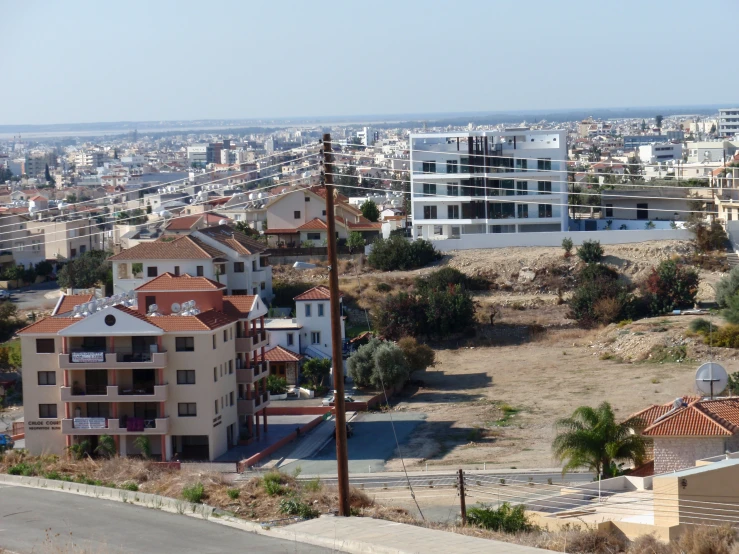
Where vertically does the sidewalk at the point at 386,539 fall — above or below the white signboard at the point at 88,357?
above

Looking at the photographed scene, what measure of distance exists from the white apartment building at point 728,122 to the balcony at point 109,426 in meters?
177

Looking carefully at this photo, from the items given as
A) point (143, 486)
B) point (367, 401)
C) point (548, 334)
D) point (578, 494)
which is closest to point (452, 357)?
point (548, 334)

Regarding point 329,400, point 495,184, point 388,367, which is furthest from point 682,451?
point 495,184

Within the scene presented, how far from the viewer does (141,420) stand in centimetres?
2806

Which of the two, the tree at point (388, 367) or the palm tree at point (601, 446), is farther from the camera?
the tree at point (388, 367)

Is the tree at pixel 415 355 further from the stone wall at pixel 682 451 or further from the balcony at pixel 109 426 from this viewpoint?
the stone wall at pixel 682 451

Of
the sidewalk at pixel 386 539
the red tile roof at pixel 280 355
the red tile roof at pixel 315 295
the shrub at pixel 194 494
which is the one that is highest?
the sidewalk at pixel 386 539

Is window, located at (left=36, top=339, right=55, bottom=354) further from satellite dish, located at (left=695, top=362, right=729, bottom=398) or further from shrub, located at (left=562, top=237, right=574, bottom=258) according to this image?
shrub, located at (left=562, top=237, right=574, bottom=258)

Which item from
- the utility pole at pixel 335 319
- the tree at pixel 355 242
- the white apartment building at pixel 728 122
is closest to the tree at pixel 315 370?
the tree at pixel 355 242

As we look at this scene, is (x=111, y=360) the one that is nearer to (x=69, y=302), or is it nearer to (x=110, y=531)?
(x=69, y=302)

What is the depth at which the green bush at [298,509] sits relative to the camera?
1485 cm

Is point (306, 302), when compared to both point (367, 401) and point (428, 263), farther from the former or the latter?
point (428, 263)

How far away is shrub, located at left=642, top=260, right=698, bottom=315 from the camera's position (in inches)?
1831

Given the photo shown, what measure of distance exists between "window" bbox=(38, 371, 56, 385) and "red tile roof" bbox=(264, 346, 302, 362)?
1030 cm
